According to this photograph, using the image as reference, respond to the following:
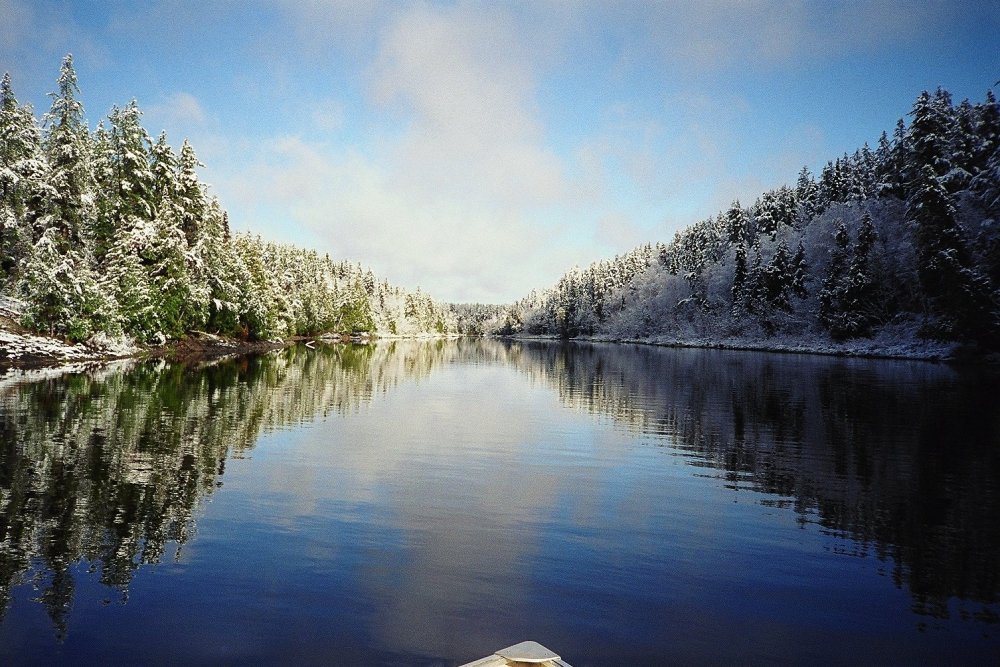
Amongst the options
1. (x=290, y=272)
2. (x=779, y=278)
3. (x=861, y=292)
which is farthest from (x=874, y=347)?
(x=290, y=272)

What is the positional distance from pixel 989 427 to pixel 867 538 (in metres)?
14.4

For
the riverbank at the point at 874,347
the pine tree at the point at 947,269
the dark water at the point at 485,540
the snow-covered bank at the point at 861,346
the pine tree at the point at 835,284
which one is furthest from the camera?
the pine tree at the point at 835,284

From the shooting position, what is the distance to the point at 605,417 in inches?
903

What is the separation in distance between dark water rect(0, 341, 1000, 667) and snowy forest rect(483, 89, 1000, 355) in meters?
38.5

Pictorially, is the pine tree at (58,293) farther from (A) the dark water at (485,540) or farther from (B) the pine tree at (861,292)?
(B) the pine tree at (861,292)

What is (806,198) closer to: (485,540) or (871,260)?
(871,260)

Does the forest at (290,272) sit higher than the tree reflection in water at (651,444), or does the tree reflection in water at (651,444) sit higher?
the forest at (290,272)

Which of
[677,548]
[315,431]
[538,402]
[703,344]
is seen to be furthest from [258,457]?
[703,344]

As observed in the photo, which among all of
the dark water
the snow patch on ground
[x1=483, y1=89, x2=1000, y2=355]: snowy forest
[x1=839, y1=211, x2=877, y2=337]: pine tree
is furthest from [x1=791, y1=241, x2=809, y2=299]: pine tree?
the snow patch on ground

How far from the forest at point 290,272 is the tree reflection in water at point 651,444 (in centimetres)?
1377

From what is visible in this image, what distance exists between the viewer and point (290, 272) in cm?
10581

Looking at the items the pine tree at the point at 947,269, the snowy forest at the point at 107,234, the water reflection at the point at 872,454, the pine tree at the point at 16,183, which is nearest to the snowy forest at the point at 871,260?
the pine tree at the point at 947,269

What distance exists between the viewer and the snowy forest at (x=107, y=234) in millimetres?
38156

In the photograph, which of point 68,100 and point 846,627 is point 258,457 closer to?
point 846,627
